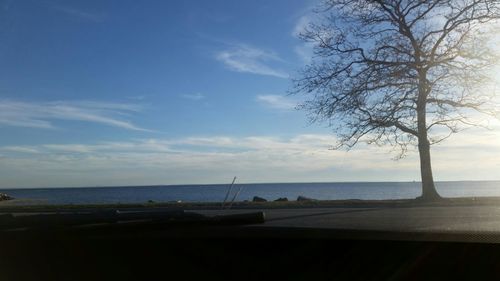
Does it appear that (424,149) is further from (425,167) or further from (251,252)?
(251,252)

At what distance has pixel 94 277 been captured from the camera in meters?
4.08

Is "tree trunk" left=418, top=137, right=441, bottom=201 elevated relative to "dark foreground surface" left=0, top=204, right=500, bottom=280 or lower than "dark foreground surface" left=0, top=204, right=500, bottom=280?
elevated

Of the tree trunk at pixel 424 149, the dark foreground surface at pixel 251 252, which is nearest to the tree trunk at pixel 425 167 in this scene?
the tree trunk at pixel 424 149

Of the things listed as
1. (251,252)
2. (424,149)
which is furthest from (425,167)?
(251,252)

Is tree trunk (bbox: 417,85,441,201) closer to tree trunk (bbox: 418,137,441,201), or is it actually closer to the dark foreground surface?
tree trunk (bbox: 418,137,441,201)

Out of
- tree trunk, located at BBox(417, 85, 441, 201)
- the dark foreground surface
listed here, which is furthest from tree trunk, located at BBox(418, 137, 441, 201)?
the dark foreground surface

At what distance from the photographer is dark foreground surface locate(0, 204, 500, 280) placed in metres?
3.22

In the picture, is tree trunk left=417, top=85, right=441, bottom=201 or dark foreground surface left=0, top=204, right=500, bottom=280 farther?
tree trunk left=417, top=85, right=441, bottom=201

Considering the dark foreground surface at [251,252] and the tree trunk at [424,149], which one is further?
the tree trunk at [424,149]

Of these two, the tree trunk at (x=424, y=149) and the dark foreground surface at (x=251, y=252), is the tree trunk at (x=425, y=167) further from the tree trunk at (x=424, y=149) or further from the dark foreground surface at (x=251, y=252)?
the dark foreground surface at (x=251, y=252)

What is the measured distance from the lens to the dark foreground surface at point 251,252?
3.22m

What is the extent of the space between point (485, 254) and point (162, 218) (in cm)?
217

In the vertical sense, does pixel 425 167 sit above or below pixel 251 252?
above

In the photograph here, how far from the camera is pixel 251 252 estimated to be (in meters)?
3.75
